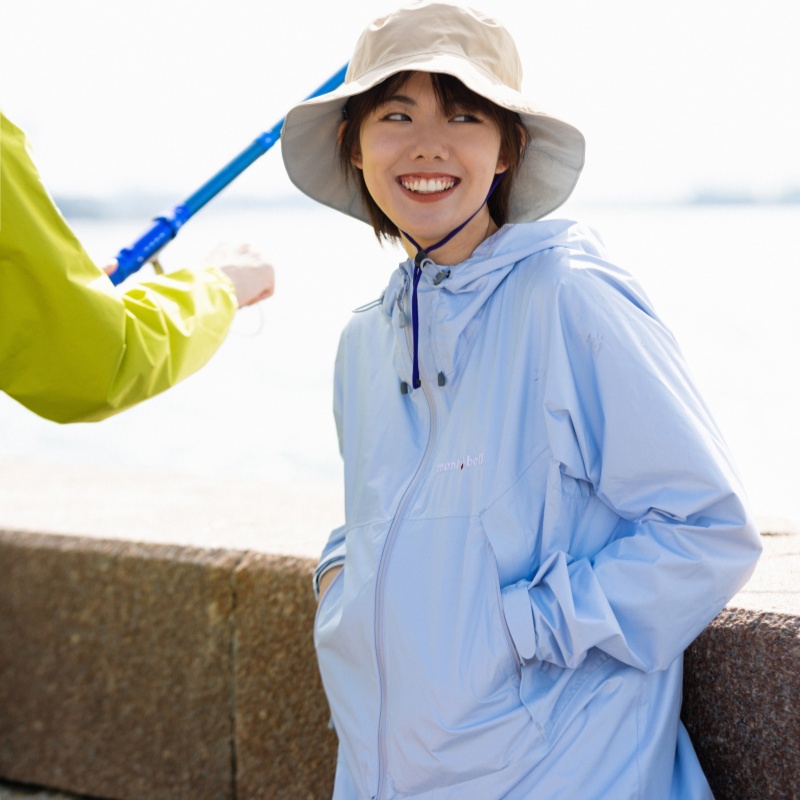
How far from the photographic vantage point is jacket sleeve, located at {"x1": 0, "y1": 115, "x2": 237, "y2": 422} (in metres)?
1.83

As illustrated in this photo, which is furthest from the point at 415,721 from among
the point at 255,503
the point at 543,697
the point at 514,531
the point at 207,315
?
the point at 255,503

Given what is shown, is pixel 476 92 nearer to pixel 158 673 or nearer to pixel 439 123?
pixel 439 123

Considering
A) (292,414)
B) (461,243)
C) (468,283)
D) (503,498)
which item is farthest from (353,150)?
(292,414)

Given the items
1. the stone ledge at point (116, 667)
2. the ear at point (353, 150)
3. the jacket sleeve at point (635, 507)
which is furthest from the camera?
the stone ledge at point (116, 667)

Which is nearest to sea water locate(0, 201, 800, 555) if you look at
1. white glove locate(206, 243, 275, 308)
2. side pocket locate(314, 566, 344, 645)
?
white glove locate(206, 243, 275, 308)

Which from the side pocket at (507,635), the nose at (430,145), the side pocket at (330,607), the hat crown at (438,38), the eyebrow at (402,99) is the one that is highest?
the hat crown at (438,38)

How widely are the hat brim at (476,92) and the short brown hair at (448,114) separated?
0.07ft

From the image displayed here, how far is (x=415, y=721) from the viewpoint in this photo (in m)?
1.84

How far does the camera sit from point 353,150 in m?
2.32

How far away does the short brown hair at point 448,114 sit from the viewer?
204cm

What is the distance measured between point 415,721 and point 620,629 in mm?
366

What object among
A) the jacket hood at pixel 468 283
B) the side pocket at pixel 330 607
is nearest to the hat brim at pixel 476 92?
the jacket hood at pixel 468 283

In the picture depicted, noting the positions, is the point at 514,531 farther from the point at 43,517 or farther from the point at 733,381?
the point at 733,381

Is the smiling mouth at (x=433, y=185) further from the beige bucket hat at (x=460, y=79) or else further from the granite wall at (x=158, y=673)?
the granite wall at (x=158, y=673)
